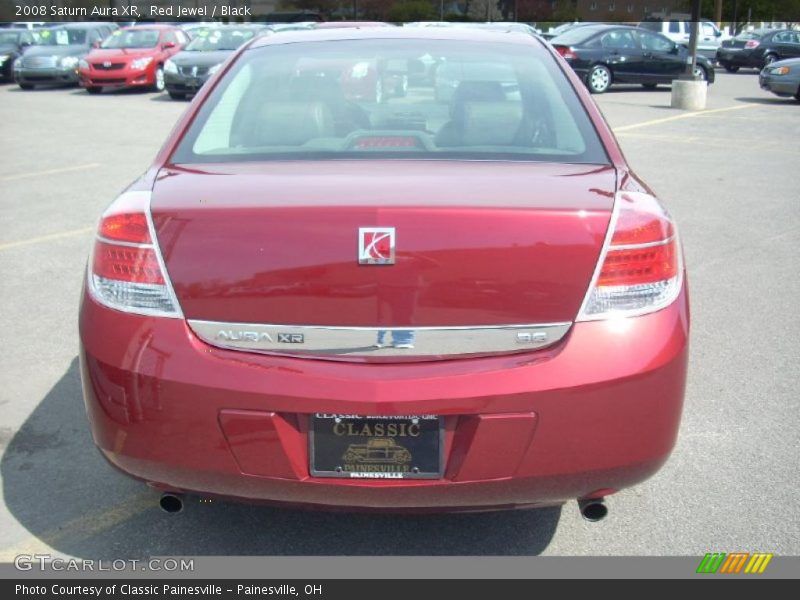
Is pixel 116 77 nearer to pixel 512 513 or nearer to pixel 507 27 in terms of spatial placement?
pixel 507 27

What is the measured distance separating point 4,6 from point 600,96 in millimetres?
30284

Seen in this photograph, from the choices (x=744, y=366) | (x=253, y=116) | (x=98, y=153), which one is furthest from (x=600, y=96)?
(x=253, y=116)

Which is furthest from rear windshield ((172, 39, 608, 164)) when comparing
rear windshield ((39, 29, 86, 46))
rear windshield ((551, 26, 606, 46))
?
rear windshield ((39, 29, 86, 46))

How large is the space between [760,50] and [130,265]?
101 ft

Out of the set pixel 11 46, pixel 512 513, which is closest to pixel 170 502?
pixel 512 513

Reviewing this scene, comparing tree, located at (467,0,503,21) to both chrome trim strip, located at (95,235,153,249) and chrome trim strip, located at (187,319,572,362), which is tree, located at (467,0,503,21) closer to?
chrome trim strip, located at (95,235,153,249)

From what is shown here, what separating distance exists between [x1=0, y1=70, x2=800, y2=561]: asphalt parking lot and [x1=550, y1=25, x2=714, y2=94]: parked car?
519 inches

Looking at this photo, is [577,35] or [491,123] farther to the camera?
[577,35]

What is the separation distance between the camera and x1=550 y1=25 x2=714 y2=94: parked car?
71.9 ft

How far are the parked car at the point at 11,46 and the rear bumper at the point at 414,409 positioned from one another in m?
26.5

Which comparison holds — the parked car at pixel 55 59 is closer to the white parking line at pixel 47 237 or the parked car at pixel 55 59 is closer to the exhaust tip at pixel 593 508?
the white parking line at pixel 47 237

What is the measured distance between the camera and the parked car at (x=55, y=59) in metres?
→ 24.2

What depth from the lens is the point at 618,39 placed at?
72.7 feet

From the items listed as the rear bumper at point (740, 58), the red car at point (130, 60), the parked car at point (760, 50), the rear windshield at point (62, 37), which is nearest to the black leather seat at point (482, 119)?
the red car at point (130, 60)
